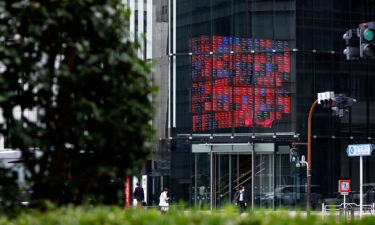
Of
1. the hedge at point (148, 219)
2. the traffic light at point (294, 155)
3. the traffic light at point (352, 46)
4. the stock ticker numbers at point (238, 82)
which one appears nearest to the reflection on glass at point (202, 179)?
the stock ticker numbers at point (238, 82)

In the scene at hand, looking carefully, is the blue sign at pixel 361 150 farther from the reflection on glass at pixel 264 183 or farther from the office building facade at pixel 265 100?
the reflection on glass at pixel 264 183

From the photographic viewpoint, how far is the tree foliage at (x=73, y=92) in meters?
9.01

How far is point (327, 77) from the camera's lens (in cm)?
4841

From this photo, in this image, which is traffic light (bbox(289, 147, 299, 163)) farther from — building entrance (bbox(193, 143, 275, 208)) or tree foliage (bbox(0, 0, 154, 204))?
tree foliage (bbox(0, 0, 154, 204))

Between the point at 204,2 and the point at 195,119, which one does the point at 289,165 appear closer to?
the point at 195,119

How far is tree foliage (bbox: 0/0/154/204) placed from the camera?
9.01 m

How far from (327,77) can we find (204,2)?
27.4ft

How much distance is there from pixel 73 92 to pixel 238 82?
39.4 meters

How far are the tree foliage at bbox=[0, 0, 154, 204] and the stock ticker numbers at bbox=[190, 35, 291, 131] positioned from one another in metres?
38.5

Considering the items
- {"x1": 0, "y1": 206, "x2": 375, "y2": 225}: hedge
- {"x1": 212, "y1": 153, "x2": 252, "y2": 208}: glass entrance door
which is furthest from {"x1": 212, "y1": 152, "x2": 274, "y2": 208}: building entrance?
{"x1": 0, "y1": 206, "x2": 375, "y2": 225}: hedge

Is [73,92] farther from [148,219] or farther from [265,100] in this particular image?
[265,100]

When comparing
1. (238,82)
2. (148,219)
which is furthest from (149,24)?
(148,219)

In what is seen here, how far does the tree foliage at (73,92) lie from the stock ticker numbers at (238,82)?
3854 centimetres

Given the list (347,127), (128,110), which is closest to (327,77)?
(347,127)
